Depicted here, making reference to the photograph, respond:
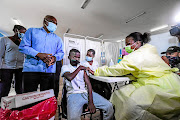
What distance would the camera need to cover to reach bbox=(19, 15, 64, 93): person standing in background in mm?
1117

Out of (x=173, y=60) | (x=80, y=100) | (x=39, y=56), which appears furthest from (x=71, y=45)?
(x=173, y=60)

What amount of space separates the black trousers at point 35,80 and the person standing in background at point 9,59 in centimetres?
77

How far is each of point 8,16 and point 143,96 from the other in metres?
6.18

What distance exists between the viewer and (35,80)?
1161 millimetres

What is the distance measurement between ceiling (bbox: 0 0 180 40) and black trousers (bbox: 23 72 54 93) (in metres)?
3.04

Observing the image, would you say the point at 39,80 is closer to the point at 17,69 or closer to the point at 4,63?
the point at 17,69

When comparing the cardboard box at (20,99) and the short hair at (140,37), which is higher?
the short hair at (140,37)

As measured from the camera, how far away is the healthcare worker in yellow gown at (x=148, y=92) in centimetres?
78

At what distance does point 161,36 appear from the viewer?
6.34ft

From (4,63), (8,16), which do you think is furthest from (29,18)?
(4,63)

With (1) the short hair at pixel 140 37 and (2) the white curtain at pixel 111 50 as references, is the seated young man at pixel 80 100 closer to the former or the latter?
(1) the short hair at pixel 140 37

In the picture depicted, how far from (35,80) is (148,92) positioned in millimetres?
1426

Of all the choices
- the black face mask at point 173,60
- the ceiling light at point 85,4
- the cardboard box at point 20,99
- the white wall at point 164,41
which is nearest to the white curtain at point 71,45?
the cardboard box at point 20,99

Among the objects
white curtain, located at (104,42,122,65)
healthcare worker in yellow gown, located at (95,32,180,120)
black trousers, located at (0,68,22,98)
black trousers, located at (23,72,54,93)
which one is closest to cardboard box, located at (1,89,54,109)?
black trousers, located at (23,72,54,93)
